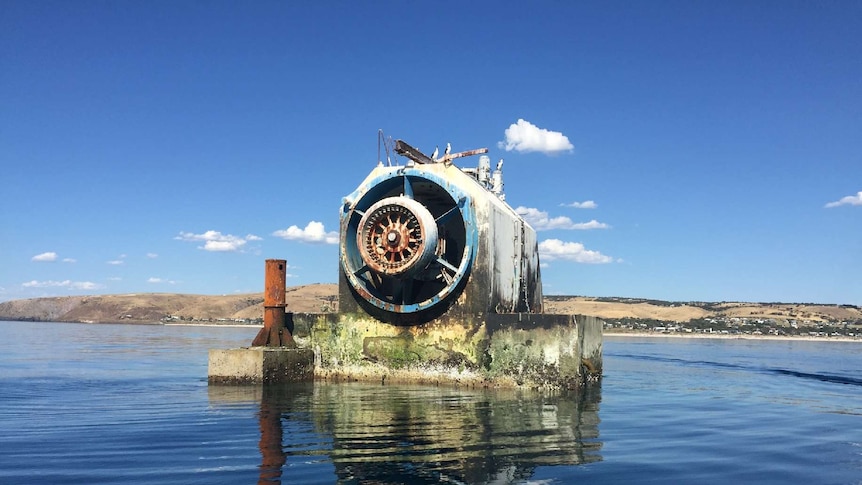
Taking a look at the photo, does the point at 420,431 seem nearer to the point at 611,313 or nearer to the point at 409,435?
the point at 409,435

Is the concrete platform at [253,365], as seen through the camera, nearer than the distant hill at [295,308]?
Yes

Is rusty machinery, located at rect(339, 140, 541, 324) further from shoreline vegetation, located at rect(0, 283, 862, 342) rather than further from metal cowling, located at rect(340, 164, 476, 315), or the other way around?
shoreline vegetation, located at rect(0, 283, 862, 342)

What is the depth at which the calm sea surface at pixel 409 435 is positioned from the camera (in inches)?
354

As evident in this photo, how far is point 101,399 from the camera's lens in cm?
1633

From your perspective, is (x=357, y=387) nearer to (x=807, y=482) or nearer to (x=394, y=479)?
(x=394, y=479)

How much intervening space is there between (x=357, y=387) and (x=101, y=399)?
6.35 meters

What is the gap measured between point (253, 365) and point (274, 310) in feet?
6.52

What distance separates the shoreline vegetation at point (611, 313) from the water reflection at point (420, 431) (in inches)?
2605

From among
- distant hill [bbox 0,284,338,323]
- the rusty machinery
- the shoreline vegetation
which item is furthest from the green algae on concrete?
distant hill [bbox 0,284,338,323]

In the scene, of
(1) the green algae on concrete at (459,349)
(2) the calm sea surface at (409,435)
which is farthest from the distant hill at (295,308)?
(2) the calm sea surface at (409,435)

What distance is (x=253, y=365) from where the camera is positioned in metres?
18.3

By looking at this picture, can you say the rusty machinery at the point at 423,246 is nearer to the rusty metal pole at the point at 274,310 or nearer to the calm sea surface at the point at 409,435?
the rusty metal pole at the point at 274,310

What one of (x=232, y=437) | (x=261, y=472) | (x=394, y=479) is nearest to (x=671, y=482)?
(x=394, y=479)

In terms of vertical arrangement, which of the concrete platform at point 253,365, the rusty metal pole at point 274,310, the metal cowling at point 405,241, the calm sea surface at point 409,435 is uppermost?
the metal cowling at point 405,241
